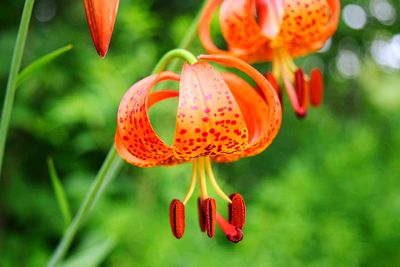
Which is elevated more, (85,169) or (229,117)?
(229,117)

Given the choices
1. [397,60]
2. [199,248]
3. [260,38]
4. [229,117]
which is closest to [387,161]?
[199,248]

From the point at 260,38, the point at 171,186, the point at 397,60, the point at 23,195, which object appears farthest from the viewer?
the point at 397,60

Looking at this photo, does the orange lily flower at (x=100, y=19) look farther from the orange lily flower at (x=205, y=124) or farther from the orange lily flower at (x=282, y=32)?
the orange lily flower at (x=282, y=32)

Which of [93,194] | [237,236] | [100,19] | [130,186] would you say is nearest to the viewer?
[100,19]

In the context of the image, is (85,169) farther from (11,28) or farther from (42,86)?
(11,28)

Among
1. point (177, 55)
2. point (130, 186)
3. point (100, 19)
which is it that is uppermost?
point (100, 19)

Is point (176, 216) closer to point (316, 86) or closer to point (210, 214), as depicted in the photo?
point (210, 214)

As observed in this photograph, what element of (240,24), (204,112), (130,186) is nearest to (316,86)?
(240,24)

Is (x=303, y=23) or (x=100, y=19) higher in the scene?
(x=100, y=19)

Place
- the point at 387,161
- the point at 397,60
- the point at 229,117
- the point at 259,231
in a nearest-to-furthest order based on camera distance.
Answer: the point at 229,117, the point at 259,231, the point at 387,161, the point at 397,60
